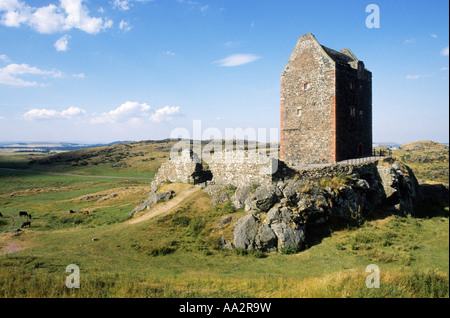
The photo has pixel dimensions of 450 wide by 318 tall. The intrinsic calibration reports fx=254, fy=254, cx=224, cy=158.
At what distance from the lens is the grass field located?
8.20 m

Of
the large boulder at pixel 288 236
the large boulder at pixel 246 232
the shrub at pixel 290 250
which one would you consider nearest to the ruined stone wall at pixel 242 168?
the large boulder at pixel 246 232

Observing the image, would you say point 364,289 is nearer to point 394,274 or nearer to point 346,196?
point 394,274

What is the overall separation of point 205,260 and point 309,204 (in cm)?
733

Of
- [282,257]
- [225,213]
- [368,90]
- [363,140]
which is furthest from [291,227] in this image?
[368,90]

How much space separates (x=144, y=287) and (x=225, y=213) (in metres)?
9.58

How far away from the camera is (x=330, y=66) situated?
2311 centimetres

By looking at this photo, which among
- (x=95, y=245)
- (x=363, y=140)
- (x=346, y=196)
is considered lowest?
(x=95, y=245)

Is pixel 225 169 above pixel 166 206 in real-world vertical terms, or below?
above

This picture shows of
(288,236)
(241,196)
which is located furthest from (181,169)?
(288,236)

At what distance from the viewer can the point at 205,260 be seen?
13.5 m

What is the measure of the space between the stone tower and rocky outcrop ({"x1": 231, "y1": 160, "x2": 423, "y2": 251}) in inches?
150

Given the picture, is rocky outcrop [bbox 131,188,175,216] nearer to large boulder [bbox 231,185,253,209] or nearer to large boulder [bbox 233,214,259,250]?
large boulder [bbox 231,185,253,209]

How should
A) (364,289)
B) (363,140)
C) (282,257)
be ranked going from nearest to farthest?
(364,289) < (282,257) < (363,140)

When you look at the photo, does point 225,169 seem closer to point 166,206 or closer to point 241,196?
point 241,196
